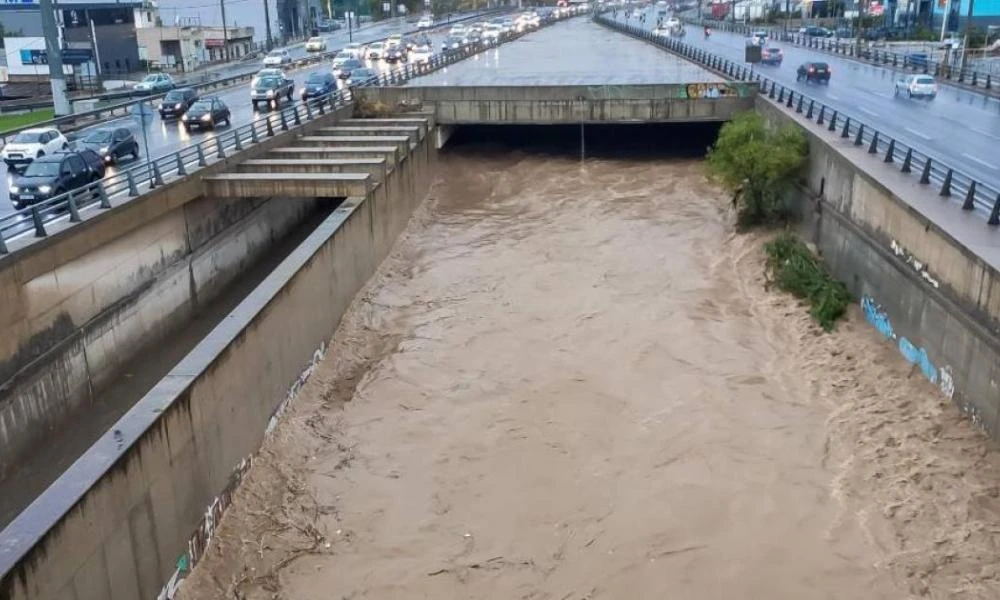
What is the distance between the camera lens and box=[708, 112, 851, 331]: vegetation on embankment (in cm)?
2603

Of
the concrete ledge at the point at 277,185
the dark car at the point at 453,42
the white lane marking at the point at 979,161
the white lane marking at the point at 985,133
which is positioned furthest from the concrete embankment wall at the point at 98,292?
the dark car at the point at 453,42

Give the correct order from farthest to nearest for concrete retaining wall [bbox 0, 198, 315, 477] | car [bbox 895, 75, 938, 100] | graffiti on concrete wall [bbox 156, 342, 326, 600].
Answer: car [bbox 895, 75, 938, 100] < concrete retaining wall [bbox 0, 198, 315, 477] < graffiti on concrete wall [bbox 156, 342, 326, 600]

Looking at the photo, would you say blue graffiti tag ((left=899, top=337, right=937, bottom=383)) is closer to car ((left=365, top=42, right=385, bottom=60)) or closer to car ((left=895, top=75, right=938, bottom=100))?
car ((left=895, top=75, right=938, bottom=100))

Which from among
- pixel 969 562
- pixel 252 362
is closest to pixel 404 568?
pixel 252 362

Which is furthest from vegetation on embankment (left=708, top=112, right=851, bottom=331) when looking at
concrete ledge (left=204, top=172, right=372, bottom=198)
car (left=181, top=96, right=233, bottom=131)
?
car (left=181, top=96, right=233, bottom=131)

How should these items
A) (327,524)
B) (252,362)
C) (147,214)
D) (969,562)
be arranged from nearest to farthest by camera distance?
(969,562), (327,524), (252,362), (147,214)

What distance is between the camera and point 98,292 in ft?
73.2

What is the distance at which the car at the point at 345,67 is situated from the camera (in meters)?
61.6

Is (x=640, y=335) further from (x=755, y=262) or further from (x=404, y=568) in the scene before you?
(x=404, y=568)

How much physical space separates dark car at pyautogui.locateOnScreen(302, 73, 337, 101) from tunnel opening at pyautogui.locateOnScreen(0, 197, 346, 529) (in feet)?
61.3

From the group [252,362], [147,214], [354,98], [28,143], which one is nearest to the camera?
[252,362]

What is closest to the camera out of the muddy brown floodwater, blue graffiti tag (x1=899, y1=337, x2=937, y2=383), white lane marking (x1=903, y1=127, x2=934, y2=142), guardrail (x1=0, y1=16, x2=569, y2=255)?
the muddy brown floodwater

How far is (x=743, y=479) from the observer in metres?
16.4

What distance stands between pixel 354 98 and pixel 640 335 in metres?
25.8
